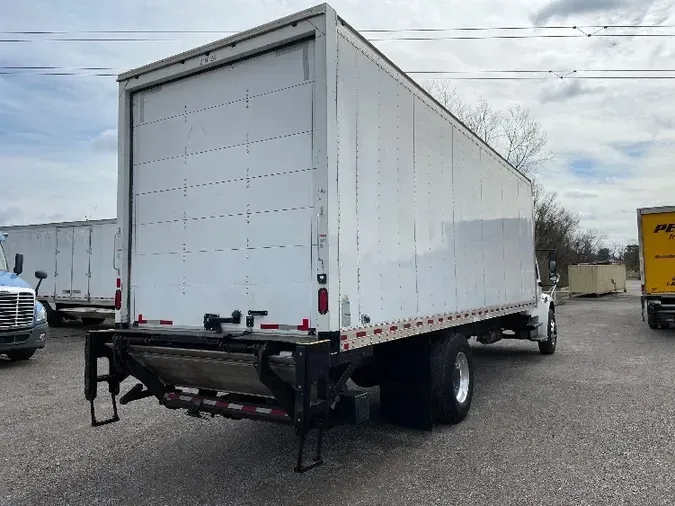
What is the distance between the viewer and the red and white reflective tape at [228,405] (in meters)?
4.61

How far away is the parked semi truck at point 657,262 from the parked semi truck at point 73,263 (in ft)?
53.4

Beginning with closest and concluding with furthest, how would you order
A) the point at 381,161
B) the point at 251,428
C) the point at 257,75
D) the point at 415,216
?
the point at 257,75 → the point at 381,161 → the point at 415,216 → the point at 251,428

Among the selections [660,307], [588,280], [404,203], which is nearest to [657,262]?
[660,307]

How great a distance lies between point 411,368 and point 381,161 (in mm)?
2362

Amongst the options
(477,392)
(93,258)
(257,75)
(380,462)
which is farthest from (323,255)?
(93,258)

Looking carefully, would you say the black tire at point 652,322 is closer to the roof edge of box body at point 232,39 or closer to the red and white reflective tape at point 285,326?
the red and white reflective tape at point 285,326

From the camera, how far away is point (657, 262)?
17.2 metres

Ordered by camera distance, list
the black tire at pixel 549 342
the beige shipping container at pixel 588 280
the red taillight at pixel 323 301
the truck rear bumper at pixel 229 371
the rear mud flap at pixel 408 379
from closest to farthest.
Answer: the truck rear bumper at pixel 229 371, the red taillight at pixel 323 301, the rear mud flap at pixel 408 379, the black tire at pixel 549 342, the beige shipping container at pixel 588 280

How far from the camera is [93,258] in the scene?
17219mm

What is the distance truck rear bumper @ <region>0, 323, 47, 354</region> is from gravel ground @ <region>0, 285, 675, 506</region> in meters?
2.19

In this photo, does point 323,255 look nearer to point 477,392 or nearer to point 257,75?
point 257,75

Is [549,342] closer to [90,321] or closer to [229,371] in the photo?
[229,371]

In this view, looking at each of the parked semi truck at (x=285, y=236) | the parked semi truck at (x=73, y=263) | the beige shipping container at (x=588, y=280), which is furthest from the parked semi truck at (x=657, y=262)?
the beige shipping container at (x=588, y=280)

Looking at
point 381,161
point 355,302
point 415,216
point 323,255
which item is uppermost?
point 381,161
